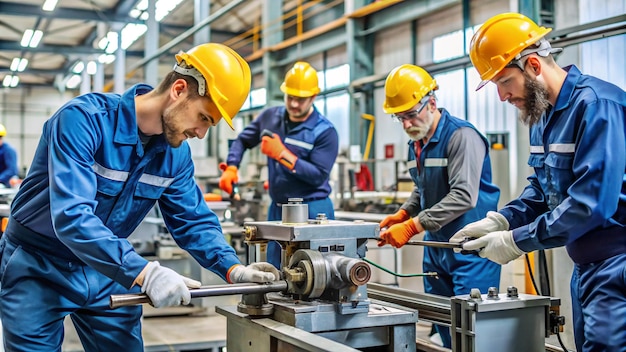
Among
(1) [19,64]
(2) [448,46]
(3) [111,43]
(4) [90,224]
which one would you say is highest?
A: (1) [19,64]

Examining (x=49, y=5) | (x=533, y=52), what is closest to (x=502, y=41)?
(x=533, y=52)

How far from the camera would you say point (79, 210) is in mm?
1414

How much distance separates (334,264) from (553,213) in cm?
54

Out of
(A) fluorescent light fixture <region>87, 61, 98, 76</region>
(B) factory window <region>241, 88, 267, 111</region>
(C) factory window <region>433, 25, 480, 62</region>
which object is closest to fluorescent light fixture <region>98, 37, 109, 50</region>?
(A) fluorescent light fixture <region>87, 61, 98, 76</region>

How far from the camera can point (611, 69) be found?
4.25 metres

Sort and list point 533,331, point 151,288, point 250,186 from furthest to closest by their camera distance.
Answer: point 250,186 < point 533,331 < point 151,288

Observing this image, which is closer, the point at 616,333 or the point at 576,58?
the point at 616,333

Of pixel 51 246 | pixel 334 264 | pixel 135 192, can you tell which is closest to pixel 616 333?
pixel 334 264

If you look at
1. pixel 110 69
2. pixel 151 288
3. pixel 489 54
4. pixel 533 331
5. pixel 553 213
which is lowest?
pixel 533 331

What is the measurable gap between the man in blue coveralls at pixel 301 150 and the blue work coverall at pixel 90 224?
1.26m

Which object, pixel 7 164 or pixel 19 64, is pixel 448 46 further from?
pixel 19 64

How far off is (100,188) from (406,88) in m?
1.39

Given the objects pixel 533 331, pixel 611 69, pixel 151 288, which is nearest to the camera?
pixel 151 288

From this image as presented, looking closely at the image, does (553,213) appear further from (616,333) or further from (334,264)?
(334,264)
